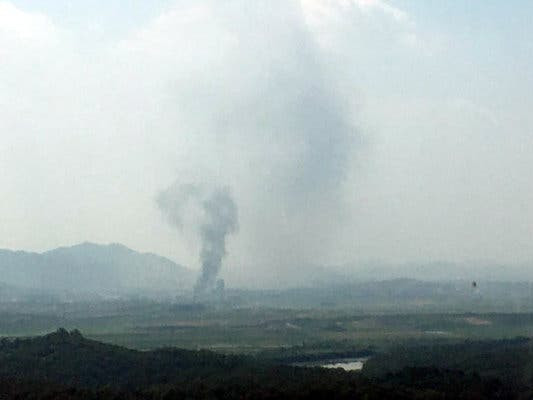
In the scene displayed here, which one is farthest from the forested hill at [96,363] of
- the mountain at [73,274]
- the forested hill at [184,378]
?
the mountain at [73,274]

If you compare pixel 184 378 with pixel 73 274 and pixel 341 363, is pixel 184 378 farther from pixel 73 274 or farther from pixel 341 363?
pixel 73 274

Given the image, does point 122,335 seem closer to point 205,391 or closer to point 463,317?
point 463,317

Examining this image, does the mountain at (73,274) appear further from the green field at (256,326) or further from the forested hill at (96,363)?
the forested hill at (96,363)

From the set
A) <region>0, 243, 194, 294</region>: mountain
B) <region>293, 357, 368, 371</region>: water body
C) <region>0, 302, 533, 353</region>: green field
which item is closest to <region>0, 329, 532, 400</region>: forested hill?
<region>293, 357, 368, 371</region>: water body

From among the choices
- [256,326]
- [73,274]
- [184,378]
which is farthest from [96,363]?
[73,274]

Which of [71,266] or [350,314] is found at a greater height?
[71,266]

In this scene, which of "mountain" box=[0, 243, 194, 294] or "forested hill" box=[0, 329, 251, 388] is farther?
"mountain" box=[0, 243, 194, 294]

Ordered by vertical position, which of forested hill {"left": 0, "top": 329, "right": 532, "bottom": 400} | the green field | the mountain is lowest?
forested hill {"left": 0, "top": 329, "right": 532, "bottom": 400}

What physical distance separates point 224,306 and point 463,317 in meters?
28.5

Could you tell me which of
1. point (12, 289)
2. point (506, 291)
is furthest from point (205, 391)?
point (12, 289)

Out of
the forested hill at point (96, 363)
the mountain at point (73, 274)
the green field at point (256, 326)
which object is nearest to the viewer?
the forested hill at point (96, 363)

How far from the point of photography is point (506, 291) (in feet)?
219

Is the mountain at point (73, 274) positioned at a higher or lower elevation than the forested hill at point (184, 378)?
higher

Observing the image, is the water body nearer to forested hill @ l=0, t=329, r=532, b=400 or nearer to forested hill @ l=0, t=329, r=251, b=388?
forested hill @ l=0, t=329, r=532, b=400
